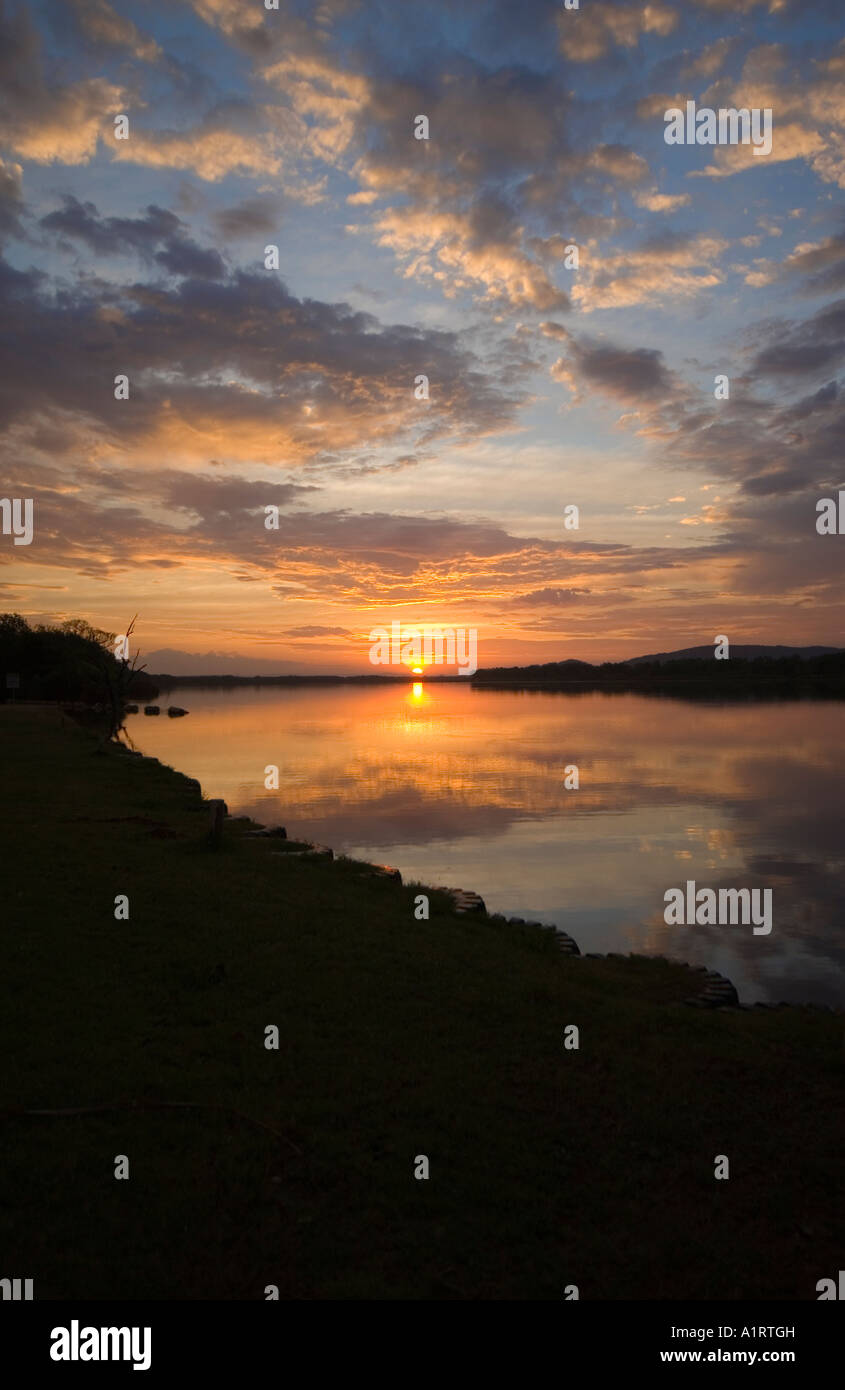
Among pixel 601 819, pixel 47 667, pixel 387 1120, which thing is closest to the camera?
pixel 387 1120

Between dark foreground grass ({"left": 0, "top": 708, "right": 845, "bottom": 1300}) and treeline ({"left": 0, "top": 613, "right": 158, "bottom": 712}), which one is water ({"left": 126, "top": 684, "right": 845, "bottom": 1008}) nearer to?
dark foreground grass ({"left": 0, "top": 708, "right": 845, "bottom": 1300})

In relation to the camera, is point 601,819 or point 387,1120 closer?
point 387,1120

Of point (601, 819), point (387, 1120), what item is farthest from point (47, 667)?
point (387, 1120)

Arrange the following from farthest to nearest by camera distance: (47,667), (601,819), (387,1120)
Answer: (47,667)
(601,819)
(387,1120)

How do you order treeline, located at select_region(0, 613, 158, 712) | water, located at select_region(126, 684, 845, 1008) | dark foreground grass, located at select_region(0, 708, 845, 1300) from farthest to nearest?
treeline, located at select_region(0, 613, 158, 712)
water, located at select_region(126, 684, 845, 1008)
dark foreground grass, located at select_region(0, 708, 845, 1300)

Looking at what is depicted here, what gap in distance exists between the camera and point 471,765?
45.6 metres

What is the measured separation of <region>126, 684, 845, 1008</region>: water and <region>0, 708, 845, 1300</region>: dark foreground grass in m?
4.49

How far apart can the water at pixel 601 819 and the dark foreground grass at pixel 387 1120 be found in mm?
4487

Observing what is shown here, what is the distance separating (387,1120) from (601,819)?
23.0 meters

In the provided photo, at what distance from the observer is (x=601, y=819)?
29.1 m

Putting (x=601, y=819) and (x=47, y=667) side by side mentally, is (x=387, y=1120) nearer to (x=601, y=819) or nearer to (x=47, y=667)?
(x=601, y=819)

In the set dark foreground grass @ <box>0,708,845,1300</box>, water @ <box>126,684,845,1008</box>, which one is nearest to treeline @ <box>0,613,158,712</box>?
water @ <box>126,684,845,1008</box>

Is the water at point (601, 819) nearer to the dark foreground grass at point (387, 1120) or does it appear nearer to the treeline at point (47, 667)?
the dark foreground grass at point (387, 1120)

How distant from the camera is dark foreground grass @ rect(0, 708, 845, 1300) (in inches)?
212
